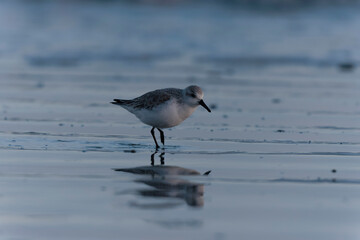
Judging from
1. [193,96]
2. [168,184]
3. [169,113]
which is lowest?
[168,184]

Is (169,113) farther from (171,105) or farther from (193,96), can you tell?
(193,96)

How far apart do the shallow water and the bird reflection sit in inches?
0.7

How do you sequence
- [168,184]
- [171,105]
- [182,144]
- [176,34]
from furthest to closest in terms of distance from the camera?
[176,34] → [182,144] → [171,105] → [168,184]

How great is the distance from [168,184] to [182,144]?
2.20 m

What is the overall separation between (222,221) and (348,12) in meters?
27.8

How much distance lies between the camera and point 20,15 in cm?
2978

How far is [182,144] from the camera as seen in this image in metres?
8.66

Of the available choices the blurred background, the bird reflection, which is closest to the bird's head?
the bird reflection

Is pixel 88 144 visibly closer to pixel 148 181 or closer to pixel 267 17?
pixel 148 181

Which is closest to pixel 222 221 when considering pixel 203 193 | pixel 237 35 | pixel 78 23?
pixel 203 193

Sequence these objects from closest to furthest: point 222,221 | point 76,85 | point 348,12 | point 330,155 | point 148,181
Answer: point 222,221, point 148,181, point 330,155, point 76,85, point 348,12

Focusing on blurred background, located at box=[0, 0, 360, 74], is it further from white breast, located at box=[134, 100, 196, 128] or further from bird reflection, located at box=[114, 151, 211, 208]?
bird reflection, located at box=[114, 151, 211, 208]

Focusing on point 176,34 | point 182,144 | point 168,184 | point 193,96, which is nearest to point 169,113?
point 193,96

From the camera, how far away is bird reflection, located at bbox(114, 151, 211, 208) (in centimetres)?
596
